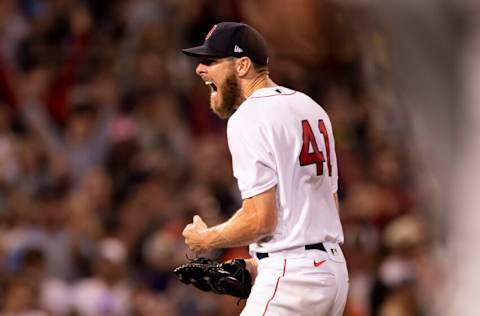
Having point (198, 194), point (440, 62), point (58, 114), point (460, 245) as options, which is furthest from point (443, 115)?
point (58, 114)

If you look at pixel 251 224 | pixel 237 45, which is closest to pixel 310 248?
pixel 251 224

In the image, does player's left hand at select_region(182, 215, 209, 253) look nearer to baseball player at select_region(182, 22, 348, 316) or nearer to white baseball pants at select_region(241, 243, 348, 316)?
baseball player at select_region(182, 22, 348, 316)

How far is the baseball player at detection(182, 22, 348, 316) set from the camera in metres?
3.54

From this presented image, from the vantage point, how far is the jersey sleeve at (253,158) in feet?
11.6

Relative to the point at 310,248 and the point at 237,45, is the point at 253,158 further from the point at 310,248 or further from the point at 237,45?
the point at 237,45

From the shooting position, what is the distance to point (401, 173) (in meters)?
9.41

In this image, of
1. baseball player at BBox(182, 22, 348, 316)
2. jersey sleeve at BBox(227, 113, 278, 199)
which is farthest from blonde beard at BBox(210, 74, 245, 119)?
jersey sleeve at BBox(227, 113, 278, 199)

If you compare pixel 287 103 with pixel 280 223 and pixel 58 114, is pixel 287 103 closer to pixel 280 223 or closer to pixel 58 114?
pixel 280 223

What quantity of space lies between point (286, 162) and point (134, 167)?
19.8 ft

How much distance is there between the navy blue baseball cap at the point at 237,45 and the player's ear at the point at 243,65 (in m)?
0.02

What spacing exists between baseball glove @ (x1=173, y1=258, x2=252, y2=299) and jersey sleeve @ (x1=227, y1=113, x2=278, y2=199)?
0.37 m

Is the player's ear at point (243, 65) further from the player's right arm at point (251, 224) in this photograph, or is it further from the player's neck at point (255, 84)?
the player's right arm at point (251, 224)

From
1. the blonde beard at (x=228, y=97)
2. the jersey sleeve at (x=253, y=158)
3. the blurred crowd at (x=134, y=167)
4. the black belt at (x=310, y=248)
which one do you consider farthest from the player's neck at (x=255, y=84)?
the blurred crowd at (x=134, y=167)

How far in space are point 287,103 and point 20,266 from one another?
15.6ft
